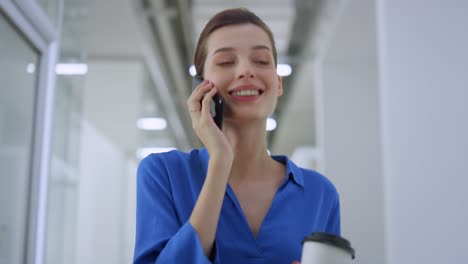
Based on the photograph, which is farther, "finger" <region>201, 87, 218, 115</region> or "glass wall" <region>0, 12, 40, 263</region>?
"glass wall" <region>0, 12, 40, 263</region>

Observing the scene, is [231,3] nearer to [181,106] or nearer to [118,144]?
[118,144]

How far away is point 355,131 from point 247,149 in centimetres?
276

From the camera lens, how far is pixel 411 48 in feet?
8.18

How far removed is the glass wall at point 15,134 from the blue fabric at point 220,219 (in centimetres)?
169

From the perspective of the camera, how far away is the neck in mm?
1292

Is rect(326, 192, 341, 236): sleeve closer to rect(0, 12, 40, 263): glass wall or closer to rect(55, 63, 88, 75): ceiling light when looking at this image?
rect(0, 12, 40, 263): glass wall

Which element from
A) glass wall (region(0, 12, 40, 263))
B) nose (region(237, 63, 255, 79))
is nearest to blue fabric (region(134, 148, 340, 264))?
nose (region(237, 63, 255, 79))

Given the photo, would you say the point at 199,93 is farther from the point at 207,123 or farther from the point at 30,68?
the point at 30,68

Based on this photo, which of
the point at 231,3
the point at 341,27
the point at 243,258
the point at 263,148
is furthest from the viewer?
the point at 231,3

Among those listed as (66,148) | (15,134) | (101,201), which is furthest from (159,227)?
(101,201)

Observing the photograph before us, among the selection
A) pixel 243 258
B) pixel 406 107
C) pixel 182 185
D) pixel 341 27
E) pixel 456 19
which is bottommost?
pixel 243 258

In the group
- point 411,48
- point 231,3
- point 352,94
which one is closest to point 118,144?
point 231,3

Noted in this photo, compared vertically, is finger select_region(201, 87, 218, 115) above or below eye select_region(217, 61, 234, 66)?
below

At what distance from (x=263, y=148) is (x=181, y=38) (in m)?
6.17
